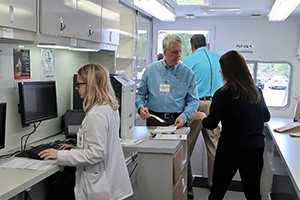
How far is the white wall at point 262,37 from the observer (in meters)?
5.98

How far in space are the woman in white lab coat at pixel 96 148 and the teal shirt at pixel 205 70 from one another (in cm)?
243

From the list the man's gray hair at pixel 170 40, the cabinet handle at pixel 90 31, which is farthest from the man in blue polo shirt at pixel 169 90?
the cabinet handle at pixel 90 31

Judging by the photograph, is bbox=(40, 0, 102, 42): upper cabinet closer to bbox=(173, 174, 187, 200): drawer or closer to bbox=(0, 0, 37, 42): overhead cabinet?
bbox=(0, 0, 37, 42): overhead cabinet

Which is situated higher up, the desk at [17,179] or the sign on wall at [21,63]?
the sign on wall at [21,63]

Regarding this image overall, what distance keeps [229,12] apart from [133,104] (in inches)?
110

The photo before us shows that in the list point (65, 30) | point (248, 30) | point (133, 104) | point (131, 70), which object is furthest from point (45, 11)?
point (248, 30)

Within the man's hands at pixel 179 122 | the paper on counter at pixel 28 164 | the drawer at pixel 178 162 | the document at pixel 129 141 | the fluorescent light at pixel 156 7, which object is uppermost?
the fluorescent light at pixel 156 7

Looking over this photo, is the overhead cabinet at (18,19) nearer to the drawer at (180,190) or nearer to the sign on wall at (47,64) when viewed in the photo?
the sign on wall at (47,64)

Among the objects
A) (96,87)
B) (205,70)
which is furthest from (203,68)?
(96,87)

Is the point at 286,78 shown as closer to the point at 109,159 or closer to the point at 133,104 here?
the point at 133,104

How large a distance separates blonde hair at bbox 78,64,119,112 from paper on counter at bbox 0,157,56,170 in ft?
1.24

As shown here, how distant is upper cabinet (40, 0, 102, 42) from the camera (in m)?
2.47

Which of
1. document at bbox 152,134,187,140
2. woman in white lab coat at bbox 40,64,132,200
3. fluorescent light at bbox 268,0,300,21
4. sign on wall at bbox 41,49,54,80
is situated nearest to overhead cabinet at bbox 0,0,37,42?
woman in white lab coat at bbox 40,64,132,200

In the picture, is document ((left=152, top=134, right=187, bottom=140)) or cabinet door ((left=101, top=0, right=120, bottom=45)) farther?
cabinet door ((left=101, top=0, right=120, bottom=45))
